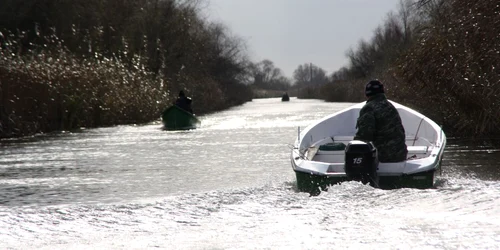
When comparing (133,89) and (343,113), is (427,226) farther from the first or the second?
(133,89)

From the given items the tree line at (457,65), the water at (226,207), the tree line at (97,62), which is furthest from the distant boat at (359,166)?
the tree line at (97,62)

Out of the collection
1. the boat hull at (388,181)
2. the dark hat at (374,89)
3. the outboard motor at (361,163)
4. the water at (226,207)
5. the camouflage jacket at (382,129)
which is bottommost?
the water at (226,207)

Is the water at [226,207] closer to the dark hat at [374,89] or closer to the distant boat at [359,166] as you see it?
the distant boat at [359,166]

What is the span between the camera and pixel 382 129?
1073 centimetres

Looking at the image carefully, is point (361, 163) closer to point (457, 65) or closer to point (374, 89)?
point (374, 89)

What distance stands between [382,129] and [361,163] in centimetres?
108

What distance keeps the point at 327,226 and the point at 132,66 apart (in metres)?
27.0

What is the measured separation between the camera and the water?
774 cm

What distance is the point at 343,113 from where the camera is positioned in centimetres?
1384

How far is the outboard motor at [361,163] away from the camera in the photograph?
981 cm

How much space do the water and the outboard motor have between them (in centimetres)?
16

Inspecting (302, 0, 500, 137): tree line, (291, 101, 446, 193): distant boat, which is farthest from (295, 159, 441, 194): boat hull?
(302, 0, 500, 137): tree line

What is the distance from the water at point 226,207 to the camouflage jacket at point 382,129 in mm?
760

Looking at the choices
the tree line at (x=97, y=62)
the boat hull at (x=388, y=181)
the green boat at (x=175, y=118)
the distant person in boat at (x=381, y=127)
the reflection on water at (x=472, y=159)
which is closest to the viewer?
the boat hull at (x=388, y=181)
